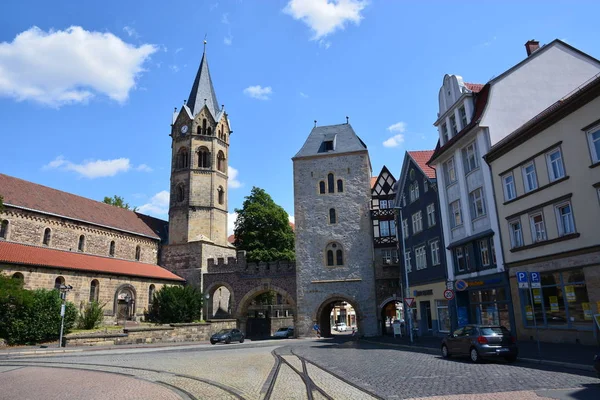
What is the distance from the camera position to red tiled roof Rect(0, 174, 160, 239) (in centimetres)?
3616

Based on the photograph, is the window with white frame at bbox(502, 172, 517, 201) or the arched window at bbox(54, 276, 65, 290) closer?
the window with white frame at bbox(502, 172, 517, 201)

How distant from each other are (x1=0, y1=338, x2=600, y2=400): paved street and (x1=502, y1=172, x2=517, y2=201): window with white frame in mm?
9471

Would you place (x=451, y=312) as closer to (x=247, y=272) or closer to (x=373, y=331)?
(x=373, y=331)

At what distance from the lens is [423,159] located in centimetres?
3219

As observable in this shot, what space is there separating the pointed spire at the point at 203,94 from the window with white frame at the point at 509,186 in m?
37.6

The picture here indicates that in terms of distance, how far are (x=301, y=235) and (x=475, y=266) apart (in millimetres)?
18703

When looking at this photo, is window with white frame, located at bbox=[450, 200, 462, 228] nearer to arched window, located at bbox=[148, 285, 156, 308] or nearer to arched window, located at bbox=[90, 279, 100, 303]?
arched window, located at bbox=[90, 279, 100, 303]

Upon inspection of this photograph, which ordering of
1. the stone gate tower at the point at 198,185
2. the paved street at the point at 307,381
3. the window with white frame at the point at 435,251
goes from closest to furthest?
the paved street at the point at 307,381
the window with white frame at the point at 435,251
the stone gate tower at the point at 198,185

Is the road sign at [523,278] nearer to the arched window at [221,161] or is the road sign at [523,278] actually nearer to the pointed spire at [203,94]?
the arched window at [221,161]

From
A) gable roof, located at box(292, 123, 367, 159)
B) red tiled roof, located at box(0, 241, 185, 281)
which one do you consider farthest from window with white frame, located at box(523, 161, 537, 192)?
red tiled roof, located at box(0, 241, 185, 281)

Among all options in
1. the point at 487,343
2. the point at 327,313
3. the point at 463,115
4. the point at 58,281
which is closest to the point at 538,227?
the point at 487,343

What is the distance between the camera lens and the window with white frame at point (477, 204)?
76.2 ft

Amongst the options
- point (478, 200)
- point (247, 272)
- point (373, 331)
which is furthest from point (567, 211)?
point (247, 272)

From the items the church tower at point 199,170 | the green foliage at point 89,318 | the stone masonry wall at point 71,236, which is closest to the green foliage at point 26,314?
the green foliage at point 89,318
